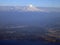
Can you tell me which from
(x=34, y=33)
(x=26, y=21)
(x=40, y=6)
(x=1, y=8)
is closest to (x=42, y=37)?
(x=34, y=33)

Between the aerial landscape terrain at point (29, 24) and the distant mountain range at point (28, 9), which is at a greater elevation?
the distant mountain range at point (28, 9)

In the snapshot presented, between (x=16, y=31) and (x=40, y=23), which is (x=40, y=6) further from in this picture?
(x=16, y=31)

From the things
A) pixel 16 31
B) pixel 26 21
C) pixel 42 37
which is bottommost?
pixel 42 37

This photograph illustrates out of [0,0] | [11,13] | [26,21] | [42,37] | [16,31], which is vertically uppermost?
[0,0]

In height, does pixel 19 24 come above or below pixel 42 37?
above

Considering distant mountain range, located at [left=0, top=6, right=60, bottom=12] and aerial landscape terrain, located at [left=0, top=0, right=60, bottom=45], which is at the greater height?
distant mountain range, located at [left=0, top=6, right=60, bottom=12]

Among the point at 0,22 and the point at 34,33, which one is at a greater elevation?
the point at 0,22

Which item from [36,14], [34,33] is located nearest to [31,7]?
[36,14]

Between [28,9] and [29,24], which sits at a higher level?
[28,9]

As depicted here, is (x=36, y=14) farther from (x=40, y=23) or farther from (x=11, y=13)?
(x=11, y=13)
